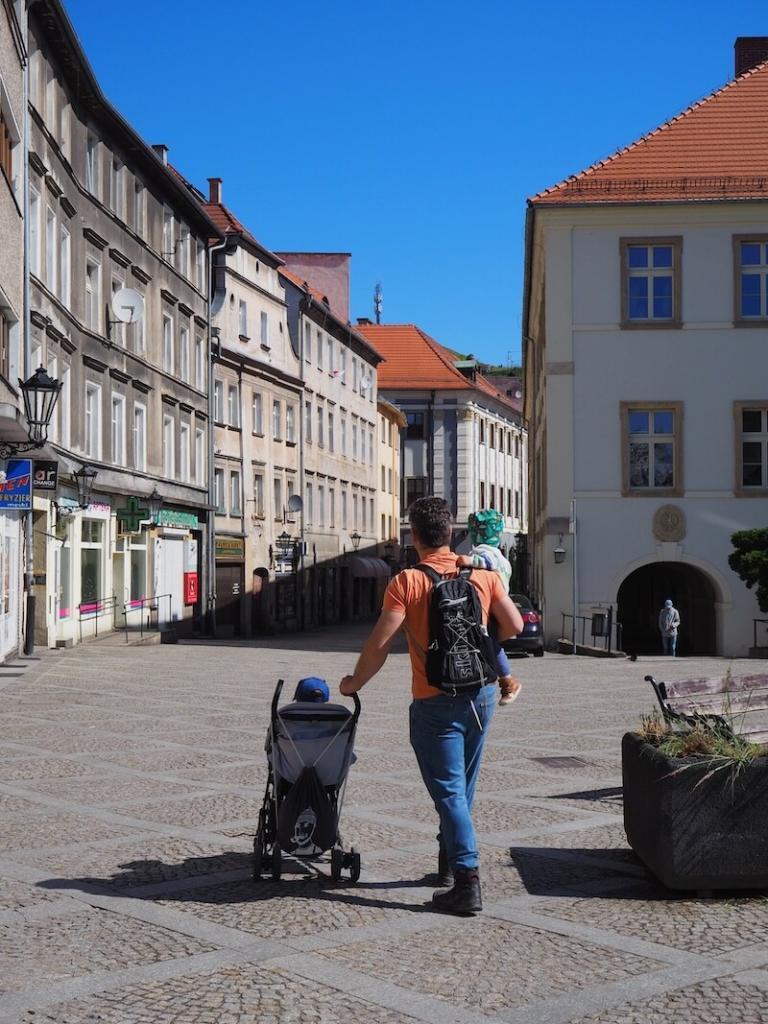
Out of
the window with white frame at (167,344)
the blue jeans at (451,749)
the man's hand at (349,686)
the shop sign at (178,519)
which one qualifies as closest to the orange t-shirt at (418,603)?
the blue jeans at (451,749)

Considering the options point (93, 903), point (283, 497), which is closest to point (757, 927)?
point (93, 903)

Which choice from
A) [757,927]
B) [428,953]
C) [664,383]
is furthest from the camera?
[664,383]

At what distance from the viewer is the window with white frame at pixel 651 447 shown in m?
34.2

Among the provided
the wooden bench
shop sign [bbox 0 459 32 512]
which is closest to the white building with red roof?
shop sign [bbox 0 459 32 512]

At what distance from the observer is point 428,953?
5.83 m

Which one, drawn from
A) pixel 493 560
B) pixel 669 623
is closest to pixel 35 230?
pixel 669 623

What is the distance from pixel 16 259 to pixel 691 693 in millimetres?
19188

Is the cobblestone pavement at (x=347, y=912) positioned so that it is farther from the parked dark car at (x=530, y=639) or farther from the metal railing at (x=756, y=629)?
the metal railing at (x=756, y=629)

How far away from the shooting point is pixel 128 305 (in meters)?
35.0

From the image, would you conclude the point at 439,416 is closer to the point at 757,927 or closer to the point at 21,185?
the point at 21,185

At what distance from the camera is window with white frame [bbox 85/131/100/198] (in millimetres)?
33594

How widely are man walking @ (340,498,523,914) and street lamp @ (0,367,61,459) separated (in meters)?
15.4

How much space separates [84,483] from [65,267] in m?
4.81

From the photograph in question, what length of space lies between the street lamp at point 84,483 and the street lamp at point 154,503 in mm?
5284
